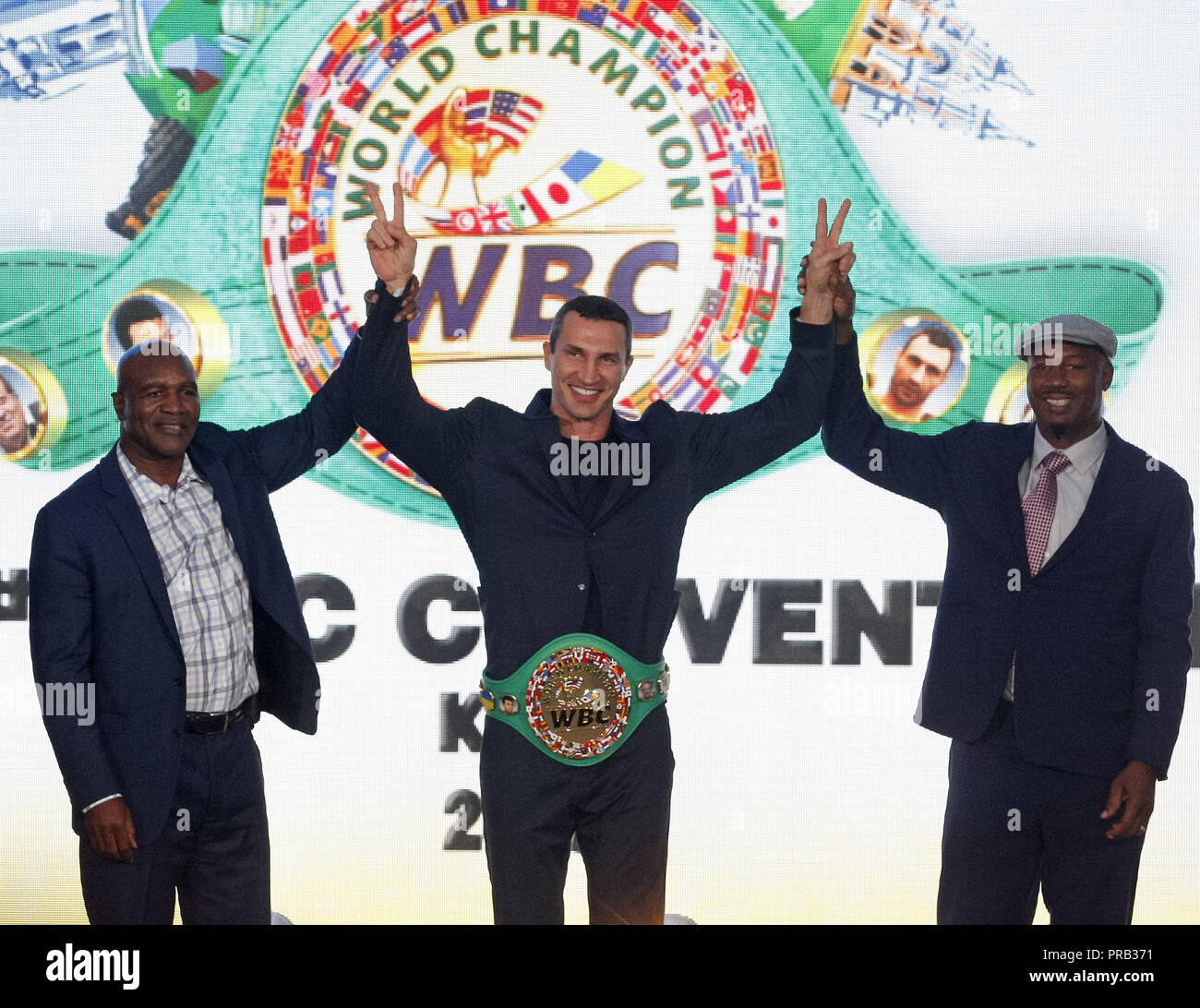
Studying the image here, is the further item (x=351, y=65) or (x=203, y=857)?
(x=351, y=65)

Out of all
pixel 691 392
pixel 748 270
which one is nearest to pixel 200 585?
pixel 691 392

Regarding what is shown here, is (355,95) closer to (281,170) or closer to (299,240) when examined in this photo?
(281,170)

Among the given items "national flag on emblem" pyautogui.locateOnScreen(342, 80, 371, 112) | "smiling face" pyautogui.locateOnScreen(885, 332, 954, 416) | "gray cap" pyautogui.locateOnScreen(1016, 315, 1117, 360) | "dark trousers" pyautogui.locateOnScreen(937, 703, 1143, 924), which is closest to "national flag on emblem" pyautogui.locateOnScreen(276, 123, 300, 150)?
"national flag on emblem" pyautogui.locateOnScreen(342, 80, 371, 112)

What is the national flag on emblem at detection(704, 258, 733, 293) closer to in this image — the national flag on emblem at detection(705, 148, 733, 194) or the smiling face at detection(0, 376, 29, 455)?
the national flag on emblem at detection(705, 148, 733, 194)

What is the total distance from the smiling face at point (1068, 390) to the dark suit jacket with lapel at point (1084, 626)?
9 cm

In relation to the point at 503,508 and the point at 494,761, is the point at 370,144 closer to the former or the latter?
the point at 503,508

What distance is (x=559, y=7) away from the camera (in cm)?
345

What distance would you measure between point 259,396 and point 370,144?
73 centimetres

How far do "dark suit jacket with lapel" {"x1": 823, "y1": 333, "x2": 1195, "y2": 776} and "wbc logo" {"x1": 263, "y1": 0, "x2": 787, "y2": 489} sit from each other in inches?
30.1

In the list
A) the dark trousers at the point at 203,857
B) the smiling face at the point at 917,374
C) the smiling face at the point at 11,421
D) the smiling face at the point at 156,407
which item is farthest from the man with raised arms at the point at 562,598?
the smiling face at the point at 11,421

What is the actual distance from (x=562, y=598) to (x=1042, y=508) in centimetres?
109

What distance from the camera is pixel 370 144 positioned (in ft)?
11.4

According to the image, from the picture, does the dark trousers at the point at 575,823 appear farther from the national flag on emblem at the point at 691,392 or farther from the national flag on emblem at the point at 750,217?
the national flag on emblem at the point at 750,217

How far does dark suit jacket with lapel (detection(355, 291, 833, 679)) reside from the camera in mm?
2641
